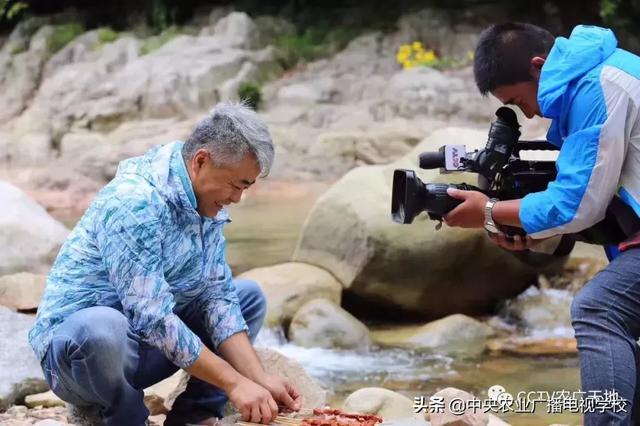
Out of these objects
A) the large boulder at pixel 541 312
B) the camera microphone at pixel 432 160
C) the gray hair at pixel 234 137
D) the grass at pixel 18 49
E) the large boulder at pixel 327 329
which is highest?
the gray hair at pixel 234 137

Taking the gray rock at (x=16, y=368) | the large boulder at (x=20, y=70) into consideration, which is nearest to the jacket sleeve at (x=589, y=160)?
the gray rock at (x=16, y=368)

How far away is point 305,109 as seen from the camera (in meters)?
11.9

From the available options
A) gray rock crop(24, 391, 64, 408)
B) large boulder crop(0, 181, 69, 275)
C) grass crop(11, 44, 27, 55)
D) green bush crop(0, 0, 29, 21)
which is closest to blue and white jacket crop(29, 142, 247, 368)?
gray rock crop(24, 391, 64, 408)

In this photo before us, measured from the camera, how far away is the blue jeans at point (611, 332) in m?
2.35

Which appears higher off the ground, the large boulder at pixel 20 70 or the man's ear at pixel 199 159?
the man's ear at pixel 199 159

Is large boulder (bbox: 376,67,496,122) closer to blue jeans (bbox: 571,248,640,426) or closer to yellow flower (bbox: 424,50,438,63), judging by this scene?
yellow flower (bbox: 424,50,438,63)

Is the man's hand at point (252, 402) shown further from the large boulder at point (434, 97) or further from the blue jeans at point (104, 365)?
the large boulder at point (434, 97)

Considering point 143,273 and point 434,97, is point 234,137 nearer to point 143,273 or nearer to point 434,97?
point 143,273

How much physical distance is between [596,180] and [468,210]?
0.44 m

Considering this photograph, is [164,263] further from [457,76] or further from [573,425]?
[457,76]

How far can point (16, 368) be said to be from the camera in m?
3.73

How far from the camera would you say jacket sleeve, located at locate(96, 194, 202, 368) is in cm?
258

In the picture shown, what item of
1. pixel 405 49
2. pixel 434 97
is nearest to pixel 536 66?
pixel 434 97

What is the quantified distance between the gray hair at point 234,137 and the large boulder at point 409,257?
3.16 metres
